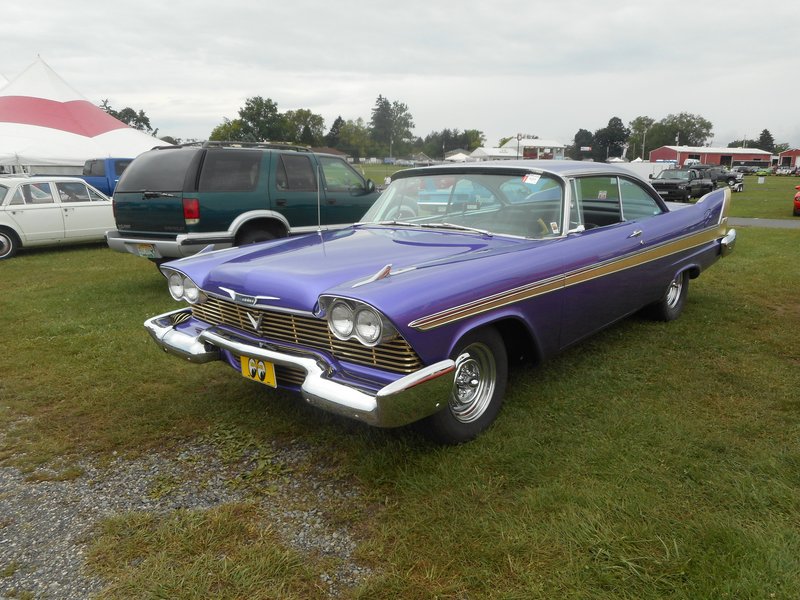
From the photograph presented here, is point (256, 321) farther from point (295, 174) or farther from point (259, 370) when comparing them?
point (295, 174)

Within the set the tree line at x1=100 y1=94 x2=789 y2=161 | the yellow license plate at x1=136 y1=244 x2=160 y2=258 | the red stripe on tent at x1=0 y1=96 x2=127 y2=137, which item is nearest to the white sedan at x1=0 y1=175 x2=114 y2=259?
the yellow license plate at x1=136 y1=244 x2=160 y2=258

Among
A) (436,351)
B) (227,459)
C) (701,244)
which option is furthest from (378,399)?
(701,244)

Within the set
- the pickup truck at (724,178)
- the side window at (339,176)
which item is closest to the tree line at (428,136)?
the pickup truck at (724,178)

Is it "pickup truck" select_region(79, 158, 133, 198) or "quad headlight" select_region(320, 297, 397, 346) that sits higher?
"pickup truck" select_region(79, 158, 133, 198)

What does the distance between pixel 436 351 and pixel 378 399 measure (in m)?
0.41

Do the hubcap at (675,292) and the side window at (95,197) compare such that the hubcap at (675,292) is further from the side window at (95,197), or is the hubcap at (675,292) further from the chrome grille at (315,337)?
the side window at (95,197)

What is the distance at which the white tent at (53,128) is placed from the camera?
1973 centimetres

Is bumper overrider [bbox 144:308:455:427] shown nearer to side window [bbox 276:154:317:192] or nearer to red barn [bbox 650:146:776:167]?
side window [bbox 276:154:317:192]

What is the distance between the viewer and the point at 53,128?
2158 centimetres

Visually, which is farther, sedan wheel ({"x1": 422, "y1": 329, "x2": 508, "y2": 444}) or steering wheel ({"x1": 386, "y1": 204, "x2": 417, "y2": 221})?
steering wheel ({"x1": 386, "y1": 204, "x2": 417, "y2": 221})

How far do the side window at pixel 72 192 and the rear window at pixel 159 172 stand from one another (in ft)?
15.1

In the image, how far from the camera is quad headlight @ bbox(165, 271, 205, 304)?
3.59 metres

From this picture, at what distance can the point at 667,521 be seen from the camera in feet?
8.06

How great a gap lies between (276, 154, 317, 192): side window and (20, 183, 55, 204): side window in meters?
5.68
